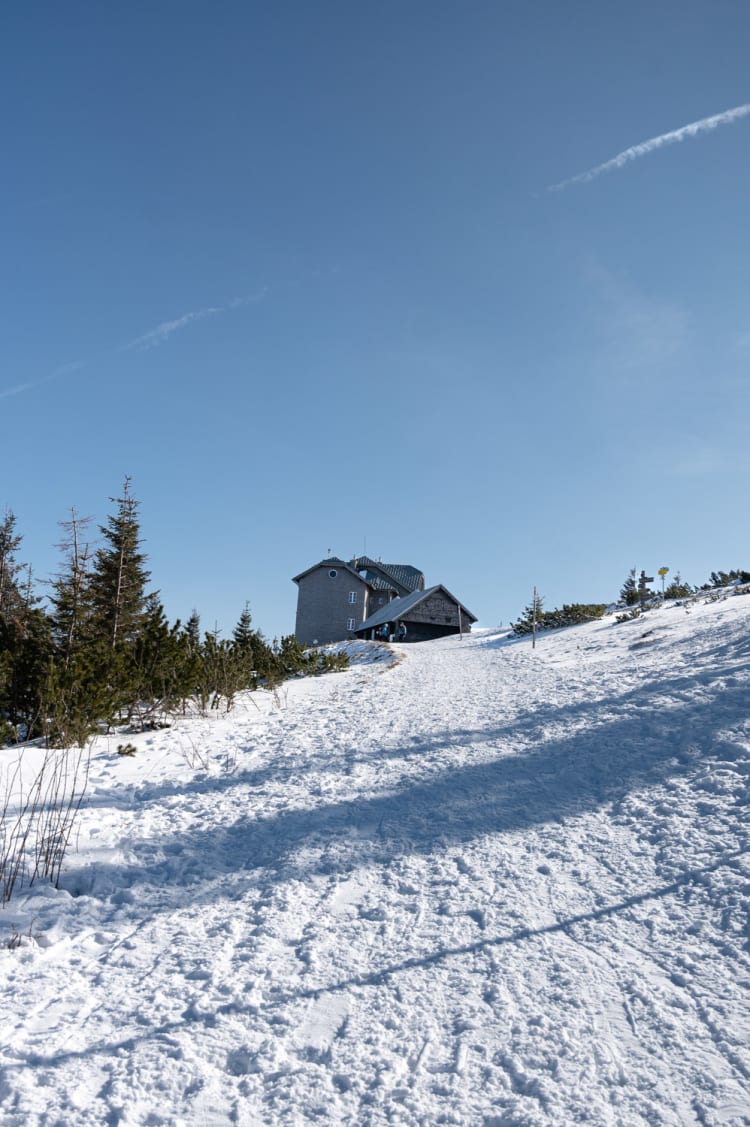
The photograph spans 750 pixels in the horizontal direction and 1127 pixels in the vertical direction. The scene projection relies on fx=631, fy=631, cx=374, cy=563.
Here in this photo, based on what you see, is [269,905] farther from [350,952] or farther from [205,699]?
[205,699]

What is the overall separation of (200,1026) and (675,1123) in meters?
2.21

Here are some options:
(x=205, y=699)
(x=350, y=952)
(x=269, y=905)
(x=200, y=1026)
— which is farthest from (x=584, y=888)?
(x=205, y=699)

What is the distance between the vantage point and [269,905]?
4.53 m

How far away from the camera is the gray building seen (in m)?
48.9

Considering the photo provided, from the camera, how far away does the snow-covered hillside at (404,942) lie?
9.09 feet

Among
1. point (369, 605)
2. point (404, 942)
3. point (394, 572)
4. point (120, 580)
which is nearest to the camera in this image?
point (404, 942)

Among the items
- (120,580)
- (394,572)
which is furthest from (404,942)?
(394,572)

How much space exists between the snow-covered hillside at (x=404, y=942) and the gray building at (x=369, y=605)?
40.4 meters

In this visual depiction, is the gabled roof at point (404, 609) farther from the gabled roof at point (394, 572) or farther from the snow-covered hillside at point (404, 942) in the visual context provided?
the snow-covered hillside at point (404, 942)

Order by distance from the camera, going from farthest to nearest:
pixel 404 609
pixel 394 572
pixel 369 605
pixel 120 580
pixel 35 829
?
pixel 394 572
pixel 369 605
pixel 404 609
pixel 120 580
pixel 35 829

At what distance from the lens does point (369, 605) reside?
193 ft

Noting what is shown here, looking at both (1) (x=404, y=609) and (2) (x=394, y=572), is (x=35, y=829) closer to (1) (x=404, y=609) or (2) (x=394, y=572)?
(1) (x=404, y=609)

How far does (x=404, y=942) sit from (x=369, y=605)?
54841 millimetres

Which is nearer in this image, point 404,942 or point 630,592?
point 404,942
